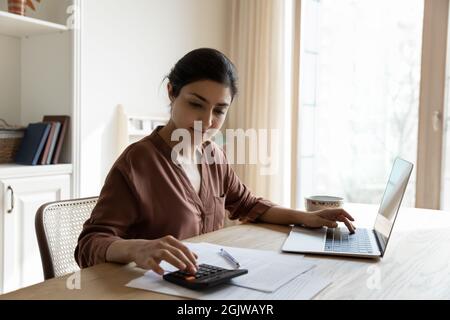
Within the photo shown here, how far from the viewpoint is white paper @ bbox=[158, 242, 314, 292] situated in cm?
83

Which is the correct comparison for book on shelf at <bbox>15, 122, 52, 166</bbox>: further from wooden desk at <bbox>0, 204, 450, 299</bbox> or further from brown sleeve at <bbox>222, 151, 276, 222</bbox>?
wooden desk at <bbox>0, 204, 450, 299</bbox>

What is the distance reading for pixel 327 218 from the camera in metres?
1.36

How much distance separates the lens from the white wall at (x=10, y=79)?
7.47 feet

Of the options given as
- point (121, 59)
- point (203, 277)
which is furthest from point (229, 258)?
point (121, 59)

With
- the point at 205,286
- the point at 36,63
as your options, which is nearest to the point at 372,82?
the point at 36,63

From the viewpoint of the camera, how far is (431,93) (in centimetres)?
280

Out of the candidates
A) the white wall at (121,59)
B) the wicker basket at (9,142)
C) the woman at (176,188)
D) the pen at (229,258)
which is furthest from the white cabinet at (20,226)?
the pen at (229,258)

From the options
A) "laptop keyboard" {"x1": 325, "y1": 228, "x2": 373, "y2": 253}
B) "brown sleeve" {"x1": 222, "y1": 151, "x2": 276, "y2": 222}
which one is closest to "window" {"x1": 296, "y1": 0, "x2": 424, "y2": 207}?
"brown sleeve" {"x1": 222, "y1": 151, "x2": 276, "y2": 222}

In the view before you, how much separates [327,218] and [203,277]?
2.12 ft

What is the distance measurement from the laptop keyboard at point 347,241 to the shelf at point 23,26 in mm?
1547

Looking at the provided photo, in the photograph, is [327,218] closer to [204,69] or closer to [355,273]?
[355,273]

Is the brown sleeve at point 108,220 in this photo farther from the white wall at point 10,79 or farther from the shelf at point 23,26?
the white wall at point 10,79
